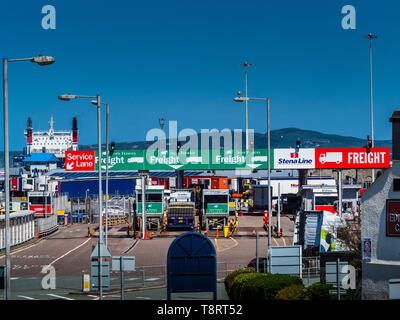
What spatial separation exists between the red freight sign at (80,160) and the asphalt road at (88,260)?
6421mm

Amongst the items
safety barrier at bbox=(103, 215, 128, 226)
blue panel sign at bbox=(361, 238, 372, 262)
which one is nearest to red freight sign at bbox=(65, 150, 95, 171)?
safety barrier at bbox=(103, 215, 128, 226)

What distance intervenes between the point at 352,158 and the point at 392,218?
123 ft

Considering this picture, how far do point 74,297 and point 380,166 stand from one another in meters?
36.4

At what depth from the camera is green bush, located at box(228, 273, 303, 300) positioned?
2059cm

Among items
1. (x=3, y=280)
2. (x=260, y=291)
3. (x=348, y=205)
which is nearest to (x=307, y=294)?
(x=260, y=291)

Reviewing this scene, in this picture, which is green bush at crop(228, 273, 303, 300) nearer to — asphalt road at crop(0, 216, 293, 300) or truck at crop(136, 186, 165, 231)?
asphalt road at crop(0, 216, 293, 300)

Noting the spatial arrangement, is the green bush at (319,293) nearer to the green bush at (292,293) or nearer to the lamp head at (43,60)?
the green bush at (292,293)

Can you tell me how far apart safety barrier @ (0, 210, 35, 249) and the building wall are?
32.7m

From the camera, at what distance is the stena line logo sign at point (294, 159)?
58.9 meters

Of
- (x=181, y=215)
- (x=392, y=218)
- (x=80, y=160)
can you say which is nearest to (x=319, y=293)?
(x=392, y=218)

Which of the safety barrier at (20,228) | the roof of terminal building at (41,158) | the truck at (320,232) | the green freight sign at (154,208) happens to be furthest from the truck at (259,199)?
the roof of terminal building at (41,158)

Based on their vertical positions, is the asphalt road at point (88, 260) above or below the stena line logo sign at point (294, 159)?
below

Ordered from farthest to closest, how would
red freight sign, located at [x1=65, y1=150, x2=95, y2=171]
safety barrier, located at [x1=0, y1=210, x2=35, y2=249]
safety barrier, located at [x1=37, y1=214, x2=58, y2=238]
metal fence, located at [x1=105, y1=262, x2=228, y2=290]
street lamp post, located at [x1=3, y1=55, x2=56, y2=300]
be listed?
safety barrier, located at [x1=37, y1=214, x2=58, y2=238] → red freight sign, located at [x1=65, y1=150, x2=95, y2=171] → safety barrier, located at [x1=0, y1=210, x2=35, y2=249] → metal fence, located at [x1=105, y1=262, x2=228, y2=290] → street lamp post, located at [x1=3, y1=55, x2=56, y2=300]

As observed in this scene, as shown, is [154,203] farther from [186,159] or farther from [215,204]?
[215,204]
